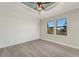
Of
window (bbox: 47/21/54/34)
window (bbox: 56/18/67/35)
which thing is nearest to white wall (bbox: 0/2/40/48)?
window (bbox: 47/21/54/34)

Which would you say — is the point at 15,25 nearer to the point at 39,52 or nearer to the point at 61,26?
the point at 39,52

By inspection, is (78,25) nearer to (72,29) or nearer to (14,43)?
(72,29)

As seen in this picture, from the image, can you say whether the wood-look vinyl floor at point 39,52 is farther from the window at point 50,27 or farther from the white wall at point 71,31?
the window at point 50,27

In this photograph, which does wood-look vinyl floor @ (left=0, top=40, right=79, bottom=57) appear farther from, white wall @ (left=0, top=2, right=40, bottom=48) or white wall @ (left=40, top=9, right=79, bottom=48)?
white wall @ (left=0, top=2, right=40, bottom=48)

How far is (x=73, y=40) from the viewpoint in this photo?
13.7 feet

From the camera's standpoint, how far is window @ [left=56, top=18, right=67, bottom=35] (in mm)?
4713

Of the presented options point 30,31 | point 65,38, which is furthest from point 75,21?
point 30,31

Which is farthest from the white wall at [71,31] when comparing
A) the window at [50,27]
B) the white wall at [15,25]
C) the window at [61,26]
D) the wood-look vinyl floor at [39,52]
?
the white wall at [15,25]

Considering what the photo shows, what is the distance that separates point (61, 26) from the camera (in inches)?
198

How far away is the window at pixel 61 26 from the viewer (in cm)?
471

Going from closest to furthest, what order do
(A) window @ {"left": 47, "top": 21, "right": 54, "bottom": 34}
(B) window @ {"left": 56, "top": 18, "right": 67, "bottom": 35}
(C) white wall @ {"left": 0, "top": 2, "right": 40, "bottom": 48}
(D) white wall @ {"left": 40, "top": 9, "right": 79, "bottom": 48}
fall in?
(D) white wall @ {"left": 40, "top": 9, "right": 79, "bottom": 48}, (C) white wall @ {"left": 0, "top": 2, "right": 40, "bottom": 48}, (B) window @ {"left": 56, "top": 18, "right": 67, "bottom": 35}, (A) window @ {"left": 47, "top": 21, "right": 54, "bottom": 34}

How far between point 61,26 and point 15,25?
10.6ft

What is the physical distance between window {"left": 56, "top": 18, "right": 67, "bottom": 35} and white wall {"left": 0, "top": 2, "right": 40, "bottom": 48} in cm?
223

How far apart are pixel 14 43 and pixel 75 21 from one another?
4.10 metres
